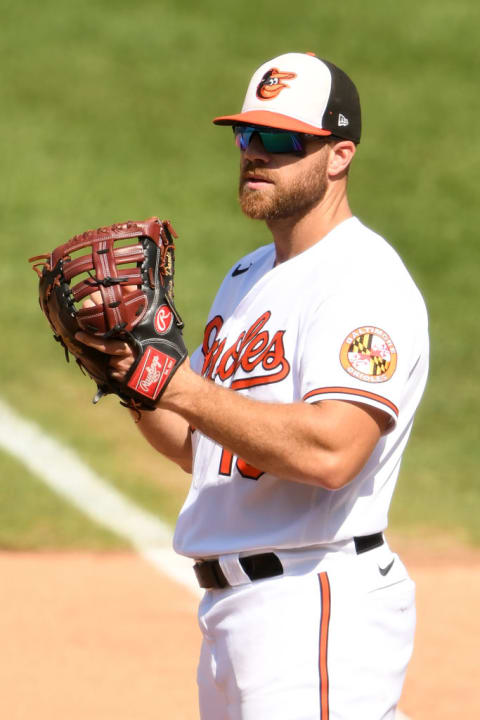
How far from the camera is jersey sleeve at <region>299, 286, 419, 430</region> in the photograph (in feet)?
8.65

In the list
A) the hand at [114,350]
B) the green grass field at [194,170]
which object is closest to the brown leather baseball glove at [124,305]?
the hand at [114,350]

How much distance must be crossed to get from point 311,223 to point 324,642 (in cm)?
105

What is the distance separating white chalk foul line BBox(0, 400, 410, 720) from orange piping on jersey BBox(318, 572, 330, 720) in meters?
3.06

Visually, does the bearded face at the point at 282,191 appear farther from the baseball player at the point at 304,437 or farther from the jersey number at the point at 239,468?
the jersey number at the point at 239,468

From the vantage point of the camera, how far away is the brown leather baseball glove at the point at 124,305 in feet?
8.63

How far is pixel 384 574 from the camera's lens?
9.36ft

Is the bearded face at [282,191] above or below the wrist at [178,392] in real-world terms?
above

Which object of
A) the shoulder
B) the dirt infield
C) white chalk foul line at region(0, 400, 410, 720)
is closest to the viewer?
the shoulder

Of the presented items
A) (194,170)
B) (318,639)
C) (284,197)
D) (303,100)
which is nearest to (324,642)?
(318,639)

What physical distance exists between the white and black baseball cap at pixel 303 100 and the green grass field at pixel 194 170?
4.00 m

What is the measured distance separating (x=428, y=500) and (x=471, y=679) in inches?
87.5

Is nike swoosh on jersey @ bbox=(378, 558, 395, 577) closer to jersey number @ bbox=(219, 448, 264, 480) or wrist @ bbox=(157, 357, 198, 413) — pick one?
jersey number @ bbox=(219, 448, 264, 480)

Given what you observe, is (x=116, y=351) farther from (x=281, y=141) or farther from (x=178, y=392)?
(x=281, y=141)

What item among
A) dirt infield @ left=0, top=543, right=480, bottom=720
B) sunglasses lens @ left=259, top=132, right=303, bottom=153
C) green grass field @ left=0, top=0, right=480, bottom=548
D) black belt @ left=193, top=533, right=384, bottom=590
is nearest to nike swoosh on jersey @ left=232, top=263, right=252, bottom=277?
sunglasses lens @ left=259, top=132, right=303, bottom=153
